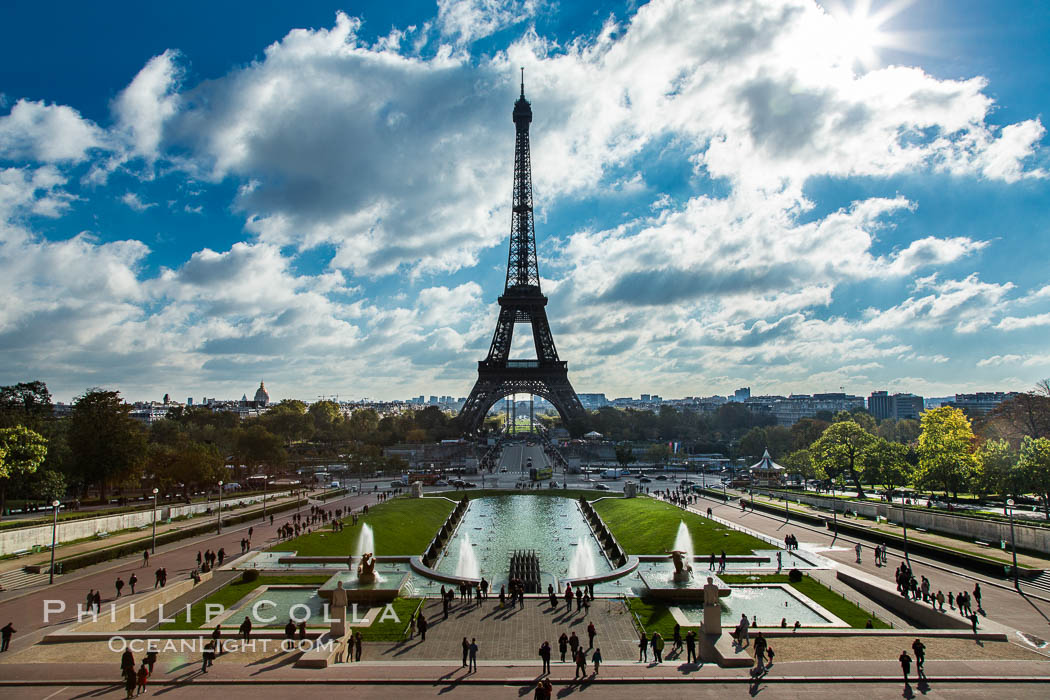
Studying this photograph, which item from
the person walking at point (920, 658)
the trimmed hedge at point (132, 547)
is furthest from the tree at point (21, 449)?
the person walking at point (920, 658)

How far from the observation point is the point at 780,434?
9562 cm

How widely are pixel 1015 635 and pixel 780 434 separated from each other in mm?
79292

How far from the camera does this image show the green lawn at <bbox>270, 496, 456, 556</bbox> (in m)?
34.9

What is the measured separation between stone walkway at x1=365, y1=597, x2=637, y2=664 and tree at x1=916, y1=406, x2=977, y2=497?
33840 millimetres

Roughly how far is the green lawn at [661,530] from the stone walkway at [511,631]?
37.4 feet

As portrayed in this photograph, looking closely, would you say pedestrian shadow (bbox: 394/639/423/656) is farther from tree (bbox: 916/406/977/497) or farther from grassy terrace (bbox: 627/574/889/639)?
tree (bbox: 916/406/977/497)

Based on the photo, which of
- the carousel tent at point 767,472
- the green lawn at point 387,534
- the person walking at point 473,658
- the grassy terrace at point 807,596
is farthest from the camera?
the carousel tent at point 767,472

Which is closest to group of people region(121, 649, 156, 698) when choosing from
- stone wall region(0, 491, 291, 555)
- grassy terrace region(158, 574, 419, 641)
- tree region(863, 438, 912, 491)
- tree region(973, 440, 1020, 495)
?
grassy terrace region(158, 574, 419, 641)

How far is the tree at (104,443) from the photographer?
1848 inches

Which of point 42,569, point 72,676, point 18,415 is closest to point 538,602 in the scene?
point 72,676

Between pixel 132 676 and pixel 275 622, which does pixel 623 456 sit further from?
pixel 132 676

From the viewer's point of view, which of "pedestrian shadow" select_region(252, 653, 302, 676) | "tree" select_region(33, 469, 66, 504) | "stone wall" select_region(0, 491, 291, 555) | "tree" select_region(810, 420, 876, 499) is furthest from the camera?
"tree" select_region(810, 420, 876, 499)

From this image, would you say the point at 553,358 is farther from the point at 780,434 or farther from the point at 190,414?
the point at 190,414

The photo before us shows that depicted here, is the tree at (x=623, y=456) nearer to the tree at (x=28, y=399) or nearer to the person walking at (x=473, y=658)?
the tree at (x=28, y=399)
